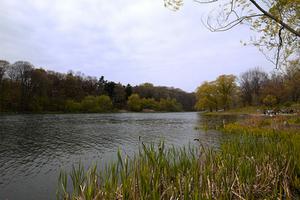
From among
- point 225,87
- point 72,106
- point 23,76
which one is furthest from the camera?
point 72,106

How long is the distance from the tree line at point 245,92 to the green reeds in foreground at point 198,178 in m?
58.3

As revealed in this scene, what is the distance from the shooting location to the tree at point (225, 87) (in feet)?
243

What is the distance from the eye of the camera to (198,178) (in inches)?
194

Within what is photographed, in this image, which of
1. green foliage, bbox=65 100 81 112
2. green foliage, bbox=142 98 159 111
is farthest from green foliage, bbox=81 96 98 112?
green foliage, bbox=142 98 159 111

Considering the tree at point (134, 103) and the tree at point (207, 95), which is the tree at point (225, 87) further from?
the tree at point (134, 103)

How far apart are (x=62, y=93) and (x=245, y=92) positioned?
68.4m

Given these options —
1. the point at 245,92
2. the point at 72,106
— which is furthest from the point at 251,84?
the point at 72,106

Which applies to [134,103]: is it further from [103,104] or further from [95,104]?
[95,104]

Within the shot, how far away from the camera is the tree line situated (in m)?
62.5

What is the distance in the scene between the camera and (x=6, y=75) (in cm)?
7838

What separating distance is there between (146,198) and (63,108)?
89.7 m

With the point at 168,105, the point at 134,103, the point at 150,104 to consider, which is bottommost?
the point at 168,105

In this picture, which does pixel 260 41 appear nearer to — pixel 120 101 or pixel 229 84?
pixel 229 84

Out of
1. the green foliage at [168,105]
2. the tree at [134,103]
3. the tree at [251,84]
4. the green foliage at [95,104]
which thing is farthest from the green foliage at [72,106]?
the tree at [251,84]
